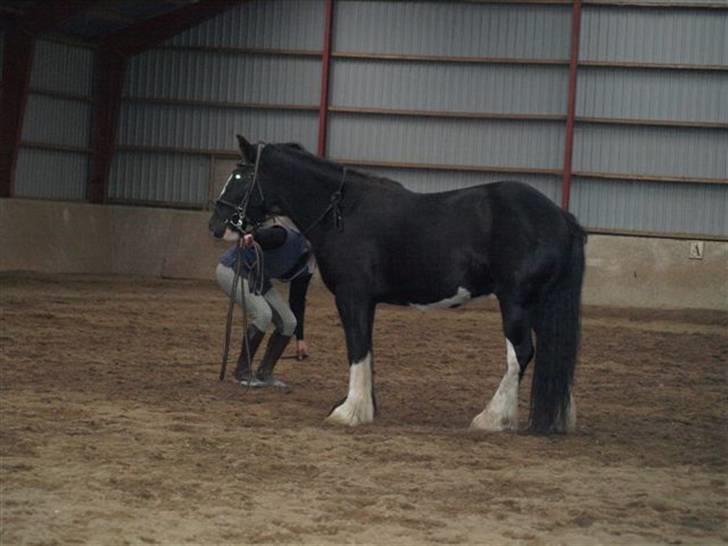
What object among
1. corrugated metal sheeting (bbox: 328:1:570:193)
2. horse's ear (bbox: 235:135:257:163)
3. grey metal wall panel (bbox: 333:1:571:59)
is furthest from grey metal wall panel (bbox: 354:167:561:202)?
horse's ear (bbox: 235:135:257:163)

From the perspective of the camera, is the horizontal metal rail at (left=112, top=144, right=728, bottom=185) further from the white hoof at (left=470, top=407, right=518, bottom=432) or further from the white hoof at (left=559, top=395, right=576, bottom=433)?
the white hoof at (left=470, top=407, right=518, bottom=432)

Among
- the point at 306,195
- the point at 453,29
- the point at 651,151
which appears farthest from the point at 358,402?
the point at 453,29

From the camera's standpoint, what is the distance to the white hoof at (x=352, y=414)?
9.37m

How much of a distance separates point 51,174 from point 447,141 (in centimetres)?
682

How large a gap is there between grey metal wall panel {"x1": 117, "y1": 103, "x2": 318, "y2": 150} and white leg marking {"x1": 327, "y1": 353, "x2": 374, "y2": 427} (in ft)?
49.8

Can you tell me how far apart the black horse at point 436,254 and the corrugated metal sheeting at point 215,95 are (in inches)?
572

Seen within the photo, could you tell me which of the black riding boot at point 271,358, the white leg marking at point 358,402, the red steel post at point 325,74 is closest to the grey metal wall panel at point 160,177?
the red steel post at point 325,74

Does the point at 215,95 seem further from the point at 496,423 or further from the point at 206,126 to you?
the point at 496,423

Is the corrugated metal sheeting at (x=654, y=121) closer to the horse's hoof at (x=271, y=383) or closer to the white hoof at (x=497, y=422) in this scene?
the horse's hoof at (x=271, y=383)

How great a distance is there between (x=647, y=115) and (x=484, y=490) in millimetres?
16675

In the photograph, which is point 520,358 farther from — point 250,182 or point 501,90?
point 501,90

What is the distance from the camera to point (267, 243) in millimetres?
10695

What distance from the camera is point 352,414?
9391 mm

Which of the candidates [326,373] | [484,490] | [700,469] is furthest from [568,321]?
[326,373]
